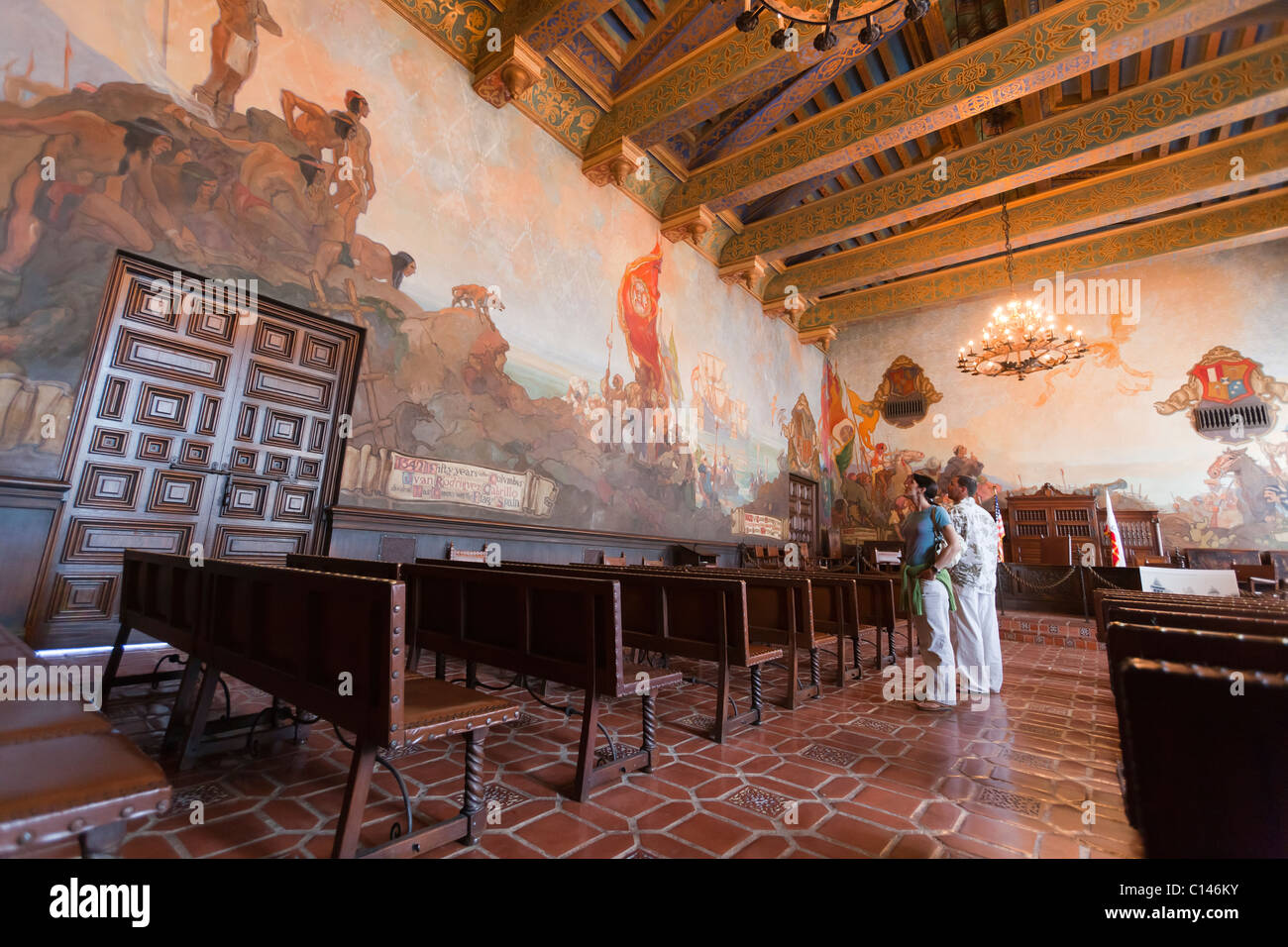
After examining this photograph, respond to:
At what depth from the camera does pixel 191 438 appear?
4.47 metres

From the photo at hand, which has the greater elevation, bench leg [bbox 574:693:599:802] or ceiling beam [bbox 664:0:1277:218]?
ceiling beam [bbox 664:0:1277:218]

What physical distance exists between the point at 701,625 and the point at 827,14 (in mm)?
5756

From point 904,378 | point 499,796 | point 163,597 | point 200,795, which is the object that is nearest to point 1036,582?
point 904,378

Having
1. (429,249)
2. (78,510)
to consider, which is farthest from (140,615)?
(429,249)

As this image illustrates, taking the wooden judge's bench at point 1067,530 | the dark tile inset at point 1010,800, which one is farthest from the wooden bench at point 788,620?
the wooden judge's bench at point 1067,530

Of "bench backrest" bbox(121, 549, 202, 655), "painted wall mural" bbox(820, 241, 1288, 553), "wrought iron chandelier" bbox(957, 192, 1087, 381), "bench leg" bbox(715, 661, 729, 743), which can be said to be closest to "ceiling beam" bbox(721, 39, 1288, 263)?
"wrought iron chandelier" bbox(957, 192, 1087, 381)

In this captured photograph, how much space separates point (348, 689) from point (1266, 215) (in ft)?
52.9

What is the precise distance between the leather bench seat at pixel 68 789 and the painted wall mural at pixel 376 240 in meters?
3.78

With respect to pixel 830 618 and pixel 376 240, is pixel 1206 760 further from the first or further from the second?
pixel 376 240

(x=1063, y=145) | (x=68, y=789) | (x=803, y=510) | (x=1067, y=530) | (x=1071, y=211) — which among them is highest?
(x=1071, y=211)

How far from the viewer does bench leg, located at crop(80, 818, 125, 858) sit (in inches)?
40.7

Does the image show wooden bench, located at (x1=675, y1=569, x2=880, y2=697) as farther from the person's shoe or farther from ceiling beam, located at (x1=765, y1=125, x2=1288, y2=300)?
ceiling beam, located at (x1=765, y1=125, x2=1288, y2=300)

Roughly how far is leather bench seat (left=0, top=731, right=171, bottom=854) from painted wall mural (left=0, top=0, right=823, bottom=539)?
12.4ft

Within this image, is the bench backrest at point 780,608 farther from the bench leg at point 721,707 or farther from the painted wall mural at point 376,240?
the painted wall mural at point 376,240
